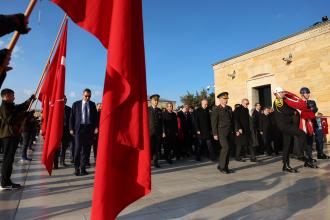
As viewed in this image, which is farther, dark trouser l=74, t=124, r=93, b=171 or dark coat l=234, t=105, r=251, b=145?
dark coat l=234, t=105, r=251, b=145

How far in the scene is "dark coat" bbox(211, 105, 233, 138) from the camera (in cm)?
849

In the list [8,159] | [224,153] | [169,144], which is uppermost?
[169,144]

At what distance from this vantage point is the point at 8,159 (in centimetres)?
647

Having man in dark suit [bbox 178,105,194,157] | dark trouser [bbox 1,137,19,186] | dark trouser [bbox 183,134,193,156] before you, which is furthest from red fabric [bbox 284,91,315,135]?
dark trouser [bbox 1,137,19,186]

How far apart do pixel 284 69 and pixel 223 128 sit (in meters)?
11.0

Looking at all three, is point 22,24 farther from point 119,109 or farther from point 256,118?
point 256,118

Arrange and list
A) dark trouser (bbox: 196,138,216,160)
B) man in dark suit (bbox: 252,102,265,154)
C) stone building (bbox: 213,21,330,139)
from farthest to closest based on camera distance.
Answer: stone building (bbox: 213,21,330,139) → man in dark suit (bbox: 252,102,265,154) → dark trouser (bbox: 196,138,216,160)

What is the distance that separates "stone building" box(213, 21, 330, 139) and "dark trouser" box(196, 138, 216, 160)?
695 cm

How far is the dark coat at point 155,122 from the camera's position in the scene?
9805mm

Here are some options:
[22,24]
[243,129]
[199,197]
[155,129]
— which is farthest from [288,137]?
[22,24]

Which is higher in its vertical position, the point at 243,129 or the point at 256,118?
the point at 256,118

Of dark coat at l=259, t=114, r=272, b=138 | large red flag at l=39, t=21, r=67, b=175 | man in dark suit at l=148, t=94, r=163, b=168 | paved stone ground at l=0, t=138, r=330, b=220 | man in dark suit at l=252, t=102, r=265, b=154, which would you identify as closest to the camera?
paved stone ground at l=0, t=138, r=330, b=220

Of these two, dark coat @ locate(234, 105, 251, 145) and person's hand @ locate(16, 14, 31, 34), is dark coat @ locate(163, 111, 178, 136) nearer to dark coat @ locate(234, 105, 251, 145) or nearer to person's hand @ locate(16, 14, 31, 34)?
dark coat @ locate(234, 105, 251, 145)

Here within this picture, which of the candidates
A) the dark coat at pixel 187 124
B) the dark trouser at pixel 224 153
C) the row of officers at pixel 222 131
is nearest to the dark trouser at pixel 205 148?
the row of officers at pixel 222 131
